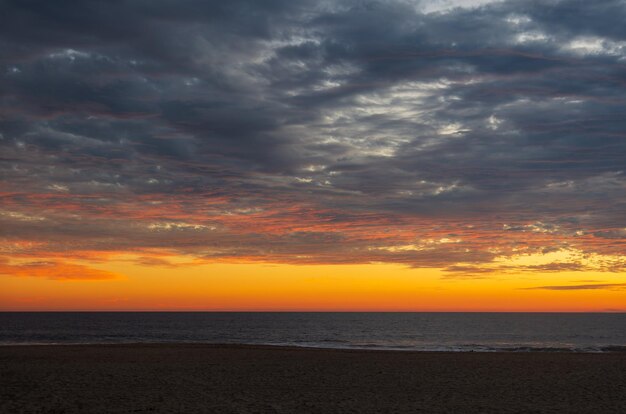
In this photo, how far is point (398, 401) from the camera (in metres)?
19.0

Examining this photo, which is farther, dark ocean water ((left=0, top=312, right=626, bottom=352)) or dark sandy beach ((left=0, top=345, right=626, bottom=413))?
dark ocean water ((left=0, top=312, right=626, bottom=352))

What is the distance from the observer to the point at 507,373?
26750 millimetres

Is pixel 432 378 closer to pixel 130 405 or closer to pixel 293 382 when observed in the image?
pixel 293 382

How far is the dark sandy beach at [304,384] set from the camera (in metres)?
17.9

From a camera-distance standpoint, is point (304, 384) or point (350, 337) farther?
point (350, 337)

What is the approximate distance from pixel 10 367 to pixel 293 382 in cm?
1439

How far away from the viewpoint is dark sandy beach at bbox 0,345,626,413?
17.9m

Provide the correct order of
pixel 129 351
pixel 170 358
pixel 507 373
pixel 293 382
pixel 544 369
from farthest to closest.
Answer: pixel 129 351, pixel 170 358, pixel 544 369, pixel 507 373, pixel 293 382

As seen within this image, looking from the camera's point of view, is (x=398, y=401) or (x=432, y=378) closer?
(x=398, y=401)

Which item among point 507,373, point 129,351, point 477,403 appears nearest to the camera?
point 477,403

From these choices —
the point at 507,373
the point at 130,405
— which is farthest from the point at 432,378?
the point at 130,405

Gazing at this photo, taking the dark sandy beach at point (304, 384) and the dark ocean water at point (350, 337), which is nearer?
the dark sandy beach at point (304, 384)

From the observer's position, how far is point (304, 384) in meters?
22.7

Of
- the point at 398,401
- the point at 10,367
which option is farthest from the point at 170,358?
the point at 398,401
